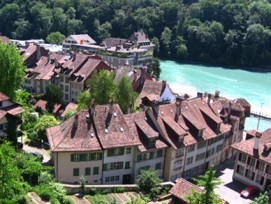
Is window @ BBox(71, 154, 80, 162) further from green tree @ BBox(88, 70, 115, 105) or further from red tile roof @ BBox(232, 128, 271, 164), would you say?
red tile roof @ BBox(232, 128, 271, 164)

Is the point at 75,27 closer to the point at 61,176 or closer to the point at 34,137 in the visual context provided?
the point at 34,137

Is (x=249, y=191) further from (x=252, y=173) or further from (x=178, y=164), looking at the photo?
(x=178, y=164)

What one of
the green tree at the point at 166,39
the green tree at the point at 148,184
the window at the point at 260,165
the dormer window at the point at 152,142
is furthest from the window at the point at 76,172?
the green tree at the point at 166,39

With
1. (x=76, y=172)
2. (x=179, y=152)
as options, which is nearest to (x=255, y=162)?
(x=179, y=152)

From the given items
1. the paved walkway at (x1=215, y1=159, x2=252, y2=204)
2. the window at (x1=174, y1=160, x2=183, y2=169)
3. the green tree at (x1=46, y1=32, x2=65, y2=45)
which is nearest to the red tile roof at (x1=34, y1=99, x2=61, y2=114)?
the window at (x1=174, y1=160, x2=183, y2=169)

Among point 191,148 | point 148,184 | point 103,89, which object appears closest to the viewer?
point 148,184
